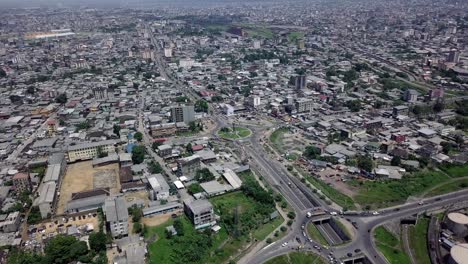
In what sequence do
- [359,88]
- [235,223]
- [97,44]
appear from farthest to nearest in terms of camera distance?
[97,44], [359,88], [235,223]

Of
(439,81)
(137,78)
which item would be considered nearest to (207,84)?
(137,78)

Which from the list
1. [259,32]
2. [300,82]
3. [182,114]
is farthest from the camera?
[259,32]

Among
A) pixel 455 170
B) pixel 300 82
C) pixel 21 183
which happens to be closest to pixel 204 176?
pixel 21 183

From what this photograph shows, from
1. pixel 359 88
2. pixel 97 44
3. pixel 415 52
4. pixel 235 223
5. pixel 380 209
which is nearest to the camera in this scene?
pixel 235 223

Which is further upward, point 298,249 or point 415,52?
point 415,52

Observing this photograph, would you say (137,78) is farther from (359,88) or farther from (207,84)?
(359,88)

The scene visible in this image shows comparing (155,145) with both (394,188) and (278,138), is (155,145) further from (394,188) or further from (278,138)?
(394,188)

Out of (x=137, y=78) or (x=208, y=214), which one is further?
(x=137, y=78)
